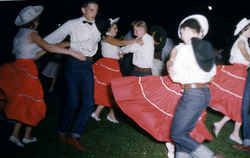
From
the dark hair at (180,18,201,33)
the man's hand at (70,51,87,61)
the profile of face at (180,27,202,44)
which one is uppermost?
the dark hair at (180,18,201,33)

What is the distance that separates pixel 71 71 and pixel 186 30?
1865 millimetres

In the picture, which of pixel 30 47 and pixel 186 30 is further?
pixel 30 47

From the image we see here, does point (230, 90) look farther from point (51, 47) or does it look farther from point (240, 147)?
point (51, 47)

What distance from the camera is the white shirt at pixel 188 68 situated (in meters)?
2.39

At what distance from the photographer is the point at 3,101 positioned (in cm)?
353

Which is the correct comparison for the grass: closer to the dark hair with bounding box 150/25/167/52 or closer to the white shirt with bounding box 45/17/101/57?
the white shirt with bounding box 45/17/101/57

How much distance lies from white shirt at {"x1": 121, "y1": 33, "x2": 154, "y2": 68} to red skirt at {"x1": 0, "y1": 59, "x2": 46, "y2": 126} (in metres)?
1.87

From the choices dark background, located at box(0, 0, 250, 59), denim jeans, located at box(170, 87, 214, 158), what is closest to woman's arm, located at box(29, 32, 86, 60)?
denim jeans, located at box(170, 87, 214, 158)

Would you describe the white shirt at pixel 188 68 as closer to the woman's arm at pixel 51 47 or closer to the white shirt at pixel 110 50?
the woman's arm at pixel 51 47

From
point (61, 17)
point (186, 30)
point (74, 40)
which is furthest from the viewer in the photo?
point (61, 17)

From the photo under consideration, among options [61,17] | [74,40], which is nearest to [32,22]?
[74,40]

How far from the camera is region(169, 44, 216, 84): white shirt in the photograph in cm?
239

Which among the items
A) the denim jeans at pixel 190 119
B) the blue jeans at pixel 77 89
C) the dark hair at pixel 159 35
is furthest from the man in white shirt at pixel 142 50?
the denim jeans at pixel 190 119

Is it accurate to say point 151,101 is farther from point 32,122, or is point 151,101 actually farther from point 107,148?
point 32,122
